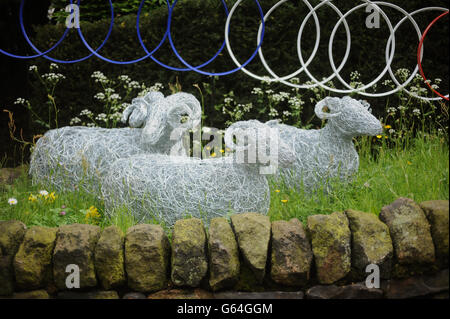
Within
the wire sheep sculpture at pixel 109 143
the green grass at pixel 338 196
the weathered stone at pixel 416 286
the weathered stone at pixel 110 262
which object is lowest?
the weathered stone at pixel 416 286

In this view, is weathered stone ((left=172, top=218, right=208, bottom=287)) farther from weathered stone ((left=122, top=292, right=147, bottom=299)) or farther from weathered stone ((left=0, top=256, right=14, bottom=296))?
weathered stone ((left=0, top=256, right=14, bottom=296))

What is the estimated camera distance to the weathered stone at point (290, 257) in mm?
2965

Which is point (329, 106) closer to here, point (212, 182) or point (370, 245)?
point (212, 182)

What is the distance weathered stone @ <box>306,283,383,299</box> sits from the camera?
3.00 meters

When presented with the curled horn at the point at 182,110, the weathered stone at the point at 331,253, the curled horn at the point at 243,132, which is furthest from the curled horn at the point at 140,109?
the weathered stone at the point at 331,253

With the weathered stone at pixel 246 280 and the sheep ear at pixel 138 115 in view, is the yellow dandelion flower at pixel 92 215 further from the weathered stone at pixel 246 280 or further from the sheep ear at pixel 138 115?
the weathered stone at pixel 246 280

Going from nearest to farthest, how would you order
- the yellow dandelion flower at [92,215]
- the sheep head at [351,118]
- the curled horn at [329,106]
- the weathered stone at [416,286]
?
the weathered stone at [416,286] < the yellow dandelion flower at [92,215] < the sheep head at [351,118] < the curled horn at [329,106]

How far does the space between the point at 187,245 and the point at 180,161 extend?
90 centimetres

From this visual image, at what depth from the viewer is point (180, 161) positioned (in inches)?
145

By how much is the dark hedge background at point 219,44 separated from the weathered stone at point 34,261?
2803mm

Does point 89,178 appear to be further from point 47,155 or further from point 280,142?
point 280,142

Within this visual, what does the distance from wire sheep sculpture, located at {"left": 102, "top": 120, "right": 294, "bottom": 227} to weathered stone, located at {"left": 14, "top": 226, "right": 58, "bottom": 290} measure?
654 millimetres

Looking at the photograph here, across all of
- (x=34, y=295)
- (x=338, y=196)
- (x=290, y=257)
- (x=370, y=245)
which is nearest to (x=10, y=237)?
(x=34, y=295)
